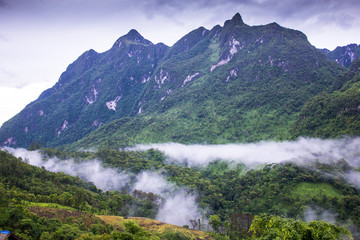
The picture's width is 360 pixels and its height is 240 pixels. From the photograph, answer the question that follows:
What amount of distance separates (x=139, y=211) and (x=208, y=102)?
370ft

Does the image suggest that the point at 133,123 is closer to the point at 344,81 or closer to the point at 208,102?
the point at 208,102

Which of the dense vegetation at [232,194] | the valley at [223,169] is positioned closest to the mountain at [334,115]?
the valley at [223,169]

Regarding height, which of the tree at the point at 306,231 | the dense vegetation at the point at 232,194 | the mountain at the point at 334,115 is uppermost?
the mountain at the point at 334,115

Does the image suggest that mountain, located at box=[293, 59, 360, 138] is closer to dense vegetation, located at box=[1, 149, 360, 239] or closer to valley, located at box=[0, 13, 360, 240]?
valley, located at box=[0, 13, 360, 240]

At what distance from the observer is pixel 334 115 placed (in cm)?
9475

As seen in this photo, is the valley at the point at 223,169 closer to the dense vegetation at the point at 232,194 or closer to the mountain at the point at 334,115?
the dense vegetation at the point at 232,194

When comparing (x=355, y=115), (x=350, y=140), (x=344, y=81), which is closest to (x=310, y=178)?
(x=350, y=140)

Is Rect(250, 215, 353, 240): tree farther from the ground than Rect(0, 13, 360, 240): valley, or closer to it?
closer to it

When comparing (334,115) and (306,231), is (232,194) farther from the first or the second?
(306,231)

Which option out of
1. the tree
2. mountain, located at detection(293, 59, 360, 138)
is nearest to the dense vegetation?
mountain, located at detection(293, 59, 360, 138)

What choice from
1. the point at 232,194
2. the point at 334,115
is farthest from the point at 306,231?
the point at 334,115

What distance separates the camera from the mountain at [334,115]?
85.7 meters

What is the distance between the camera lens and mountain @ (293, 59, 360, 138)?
85688mm

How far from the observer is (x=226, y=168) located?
108m
